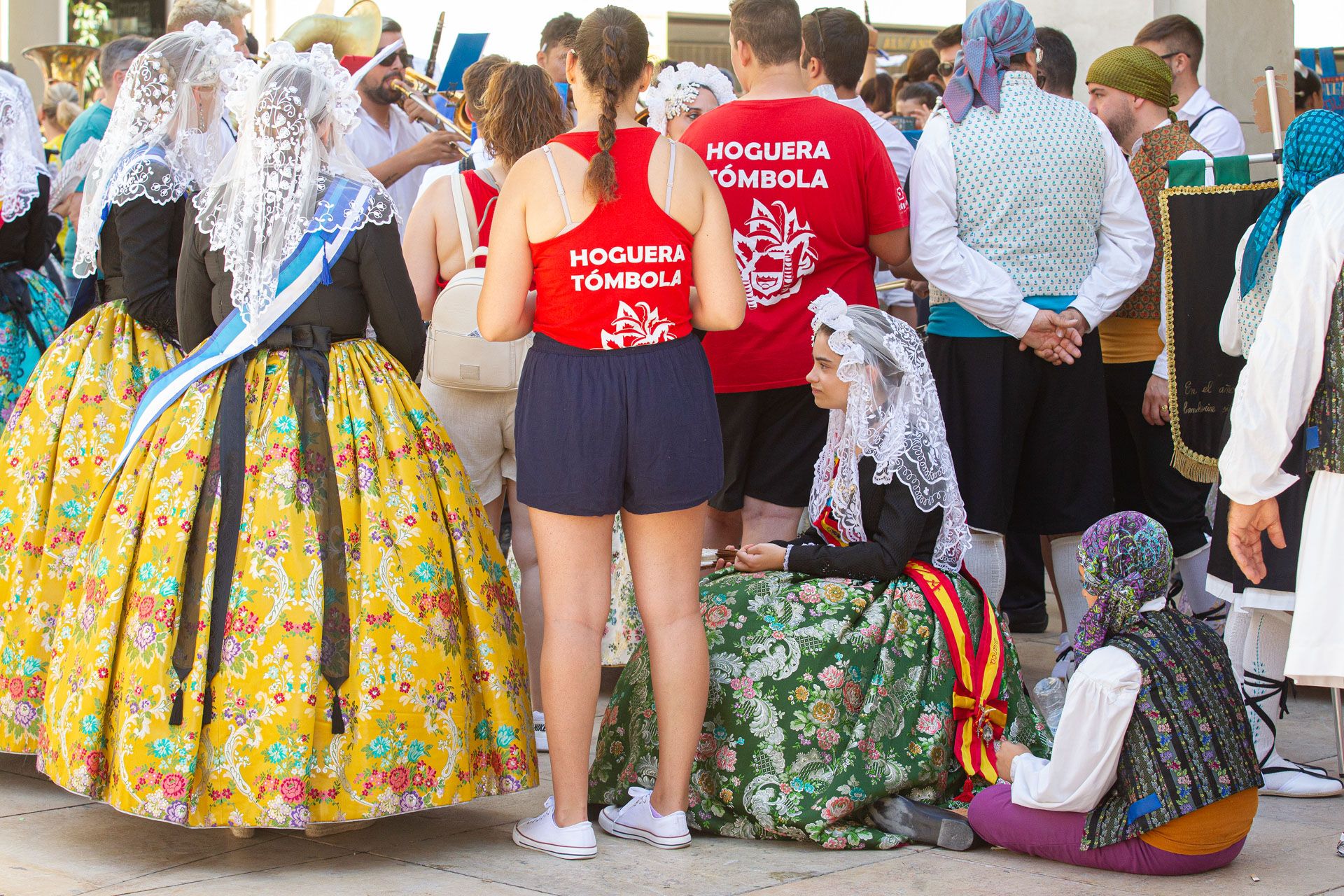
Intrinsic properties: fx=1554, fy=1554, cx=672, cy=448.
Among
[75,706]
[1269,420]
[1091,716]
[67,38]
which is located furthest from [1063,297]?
[67,38]

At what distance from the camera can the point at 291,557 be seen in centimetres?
338

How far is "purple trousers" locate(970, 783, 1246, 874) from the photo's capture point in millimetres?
3303

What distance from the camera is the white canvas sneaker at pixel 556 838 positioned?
3.48m

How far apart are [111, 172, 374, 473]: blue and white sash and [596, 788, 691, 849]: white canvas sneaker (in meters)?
1.39

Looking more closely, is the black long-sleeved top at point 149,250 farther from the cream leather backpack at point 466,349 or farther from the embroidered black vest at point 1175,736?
the embroidered black vest at point 1175,736

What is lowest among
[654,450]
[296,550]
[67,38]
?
[296,550]

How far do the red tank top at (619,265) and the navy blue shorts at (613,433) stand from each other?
0.15 ft

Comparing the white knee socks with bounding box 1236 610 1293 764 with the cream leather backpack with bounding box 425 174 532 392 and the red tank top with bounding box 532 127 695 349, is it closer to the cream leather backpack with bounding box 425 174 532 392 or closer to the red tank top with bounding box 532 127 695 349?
the red tank top with bounding box 532 127 695 349

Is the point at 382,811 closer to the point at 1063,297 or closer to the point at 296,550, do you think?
the point at 296,550

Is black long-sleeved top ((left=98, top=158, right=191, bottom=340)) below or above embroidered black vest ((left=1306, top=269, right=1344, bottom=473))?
above

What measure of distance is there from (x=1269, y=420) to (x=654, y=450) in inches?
51.3

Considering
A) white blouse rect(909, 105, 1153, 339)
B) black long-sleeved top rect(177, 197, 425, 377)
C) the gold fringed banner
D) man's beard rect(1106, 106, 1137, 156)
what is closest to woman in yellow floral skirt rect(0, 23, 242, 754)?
black long-sleeved top rect(177, 197, 425, 377)

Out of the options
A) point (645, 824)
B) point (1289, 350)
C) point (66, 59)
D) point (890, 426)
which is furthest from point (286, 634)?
point (66, 59)

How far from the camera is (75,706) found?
3.45 metres
